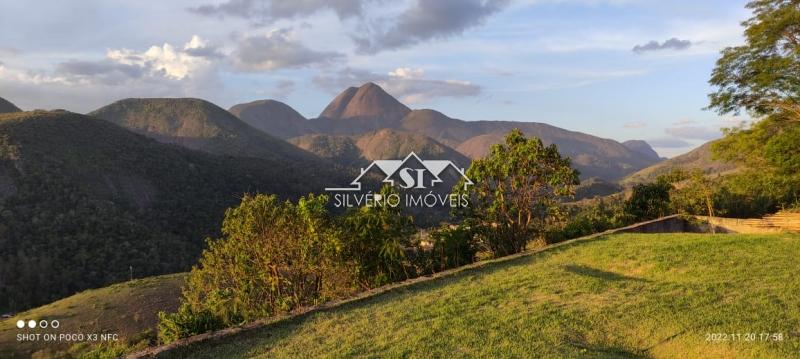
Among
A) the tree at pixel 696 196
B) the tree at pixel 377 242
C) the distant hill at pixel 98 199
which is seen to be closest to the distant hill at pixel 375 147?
the distant hill at pixel 98 199

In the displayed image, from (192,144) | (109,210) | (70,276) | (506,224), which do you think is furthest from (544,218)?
(192,144)

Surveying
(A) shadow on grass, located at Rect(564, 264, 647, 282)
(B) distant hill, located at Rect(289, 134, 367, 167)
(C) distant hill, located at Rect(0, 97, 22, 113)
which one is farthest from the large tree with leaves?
(B) distant hill, located at Rect(289, 134, 367, 167)

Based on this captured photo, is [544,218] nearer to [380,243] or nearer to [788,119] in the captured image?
[380,243]

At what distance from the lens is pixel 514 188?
498 inches

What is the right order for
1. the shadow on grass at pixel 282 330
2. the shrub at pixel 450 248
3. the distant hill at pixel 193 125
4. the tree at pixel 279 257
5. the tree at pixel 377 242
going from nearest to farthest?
the shadow on grass at pixel 282 330 < the tree at pixel 279 257 < the tree at pixel 377 242 < the shrub at pixel 450 248 < the distant hill at pixel 193 125

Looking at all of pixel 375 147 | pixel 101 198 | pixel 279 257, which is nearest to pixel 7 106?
pixel 101 198

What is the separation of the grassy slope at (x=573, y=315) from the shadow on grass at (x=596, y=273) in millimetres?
37

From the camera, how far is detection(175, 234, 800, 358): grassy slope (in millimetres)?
5137

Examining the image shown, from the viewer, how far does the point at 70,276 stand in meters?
31.9

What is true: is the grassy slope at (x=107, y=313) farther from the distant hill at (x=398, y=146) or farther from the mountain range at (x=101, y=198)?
the distant hill at (x=398, y=146)

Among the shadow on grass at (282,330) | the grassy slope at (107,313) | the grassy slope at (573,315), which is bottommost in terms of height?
the grassy slope at (107,313)

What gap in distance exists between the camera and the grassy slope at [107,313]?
16.7 metres

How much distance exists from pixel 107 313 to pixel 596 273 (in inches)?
748

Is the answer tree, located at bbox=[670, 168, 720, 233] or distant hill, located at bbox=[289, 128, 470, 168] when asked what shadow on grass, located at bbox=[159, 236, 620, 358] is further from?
distant hill, located at bbox=[289, 128, 470, 168]
